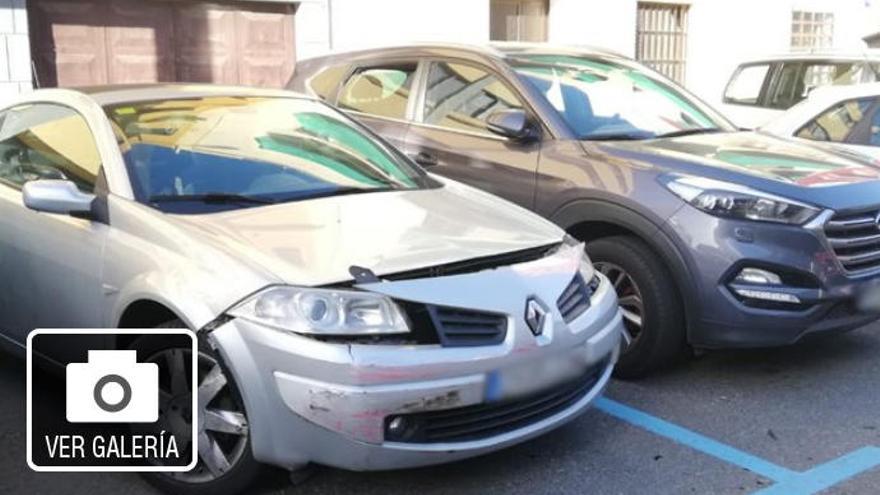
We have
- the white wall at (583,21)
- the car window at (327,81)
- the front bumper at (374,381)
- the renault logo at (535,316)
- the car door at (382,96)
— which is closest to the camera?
the front bumper at (374,381)

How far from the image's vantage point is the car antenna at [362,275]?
3059mm

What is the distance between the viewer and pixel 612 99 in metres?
5.44

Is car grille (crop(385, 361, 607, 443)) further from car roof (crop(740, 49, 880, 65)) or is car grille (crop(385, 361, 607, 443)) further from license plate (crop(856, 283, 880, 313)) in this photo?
car roof (crop(740, 49, 880, 65))

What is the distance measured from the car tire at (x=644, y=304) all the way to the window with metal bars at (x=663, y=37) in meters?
10.5

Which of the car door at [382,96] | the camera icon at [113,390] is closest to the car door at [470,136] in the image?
the car door at [382,96]

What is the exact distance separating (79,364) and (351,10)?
819 centimetres

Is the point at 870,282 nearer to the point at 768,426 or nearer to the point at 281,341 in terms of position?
the point at 768,426

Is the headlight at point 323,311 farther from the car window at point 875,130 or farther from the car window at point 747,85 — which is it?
the car window at point 747,85

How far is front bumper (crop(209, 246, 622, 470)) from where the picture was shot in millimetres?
2906

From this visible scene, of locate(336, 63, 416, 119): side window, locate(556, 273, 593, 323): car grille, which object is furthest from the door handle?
locate(556, 273, 593, 323): car grille

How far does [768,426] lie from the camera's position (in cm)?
405

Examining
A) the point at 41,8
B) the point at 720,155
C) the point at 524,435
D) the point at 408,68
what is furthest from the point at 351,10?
the point at 524,435

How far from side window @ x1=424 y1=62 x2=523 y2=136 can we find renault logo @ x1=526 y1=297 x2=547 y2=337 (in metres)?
2.12

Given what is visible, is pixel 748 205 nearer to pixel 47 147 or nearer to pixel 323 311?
pixel 323 311
